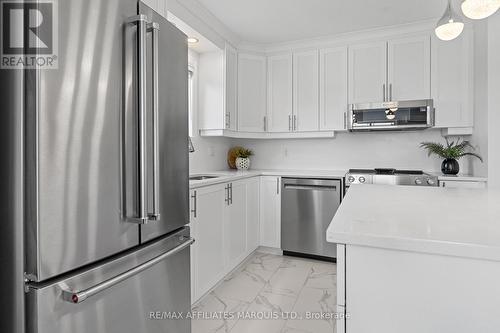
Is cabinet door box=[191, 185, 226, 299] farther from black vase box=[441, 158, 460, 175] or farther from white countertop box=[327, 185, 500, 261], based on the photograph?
black vase box=[441, 158, 460, 175]

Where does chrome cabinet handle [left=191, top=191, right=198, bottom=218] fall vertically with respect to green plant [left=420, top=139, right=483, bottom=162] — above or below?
below

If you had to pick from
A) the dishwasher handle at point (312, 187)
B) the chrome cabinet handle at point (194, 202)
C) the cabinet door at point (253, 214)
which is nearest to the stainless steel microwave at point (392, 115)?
the dishwasher handle at point (312, 187)

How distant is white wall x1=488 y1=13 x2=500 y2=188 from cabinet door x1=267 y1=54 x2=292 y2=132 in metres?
1.91

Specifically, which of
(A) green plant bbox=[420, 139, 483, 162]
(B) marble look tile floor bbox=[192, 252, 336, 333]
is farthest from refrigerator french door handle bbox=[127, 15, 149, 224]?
(A) green plant bbox=[420, 139, 483, 162]

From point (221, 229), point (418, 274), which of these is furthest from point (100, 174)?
point (221, 229)

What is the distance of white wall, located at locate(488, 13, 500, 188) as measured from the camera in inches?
96.3

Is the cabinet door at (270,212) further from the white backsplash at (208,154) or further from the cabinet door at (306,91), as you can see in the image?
the cabinet door at (306,91)

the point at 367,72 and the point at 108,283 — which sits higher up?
the point at 367,72

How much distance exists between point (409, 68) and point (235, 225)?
2.48m

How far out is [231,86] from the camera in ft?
10.9

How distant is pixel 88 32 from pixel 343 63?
116 inches

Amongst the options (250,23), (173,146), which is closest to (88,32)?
(173,146)

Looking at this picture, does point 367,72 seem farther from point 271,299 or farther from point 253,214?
point 271,299

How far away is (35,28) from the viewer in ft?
2.75
